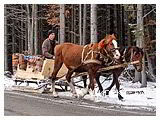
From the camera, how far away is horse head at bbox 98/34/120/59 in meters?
8.80

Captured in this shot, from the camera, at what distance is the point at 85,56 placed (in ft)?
30.4

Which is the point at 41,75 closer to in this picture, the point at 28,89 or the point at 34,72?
the point at 34,72

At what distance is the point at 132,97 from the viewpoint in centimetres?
967

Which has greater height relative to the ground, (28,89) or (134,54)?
(134,54)

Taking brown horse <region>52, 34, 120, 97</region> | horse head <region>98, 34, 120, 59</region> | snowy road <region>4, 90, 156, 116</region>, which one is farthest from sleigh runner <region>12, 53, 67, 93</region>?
horse head <region>98, 34, 120, 59</region>

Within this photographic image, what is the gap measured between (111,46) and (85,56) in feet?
2.66

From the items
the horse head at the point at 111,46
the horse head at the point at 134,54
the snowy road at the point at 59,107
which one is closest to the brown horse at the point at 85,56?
the horse head at the point at 111,46

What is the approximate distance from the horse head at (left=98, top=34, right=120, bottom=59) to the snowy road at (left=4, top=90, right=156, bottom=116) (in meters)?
1.34

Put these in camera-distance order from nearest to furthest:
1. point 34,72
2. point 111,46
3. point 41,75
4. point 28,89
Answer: point 111,46 < point 41,75 < point 28,89 < point 34,72

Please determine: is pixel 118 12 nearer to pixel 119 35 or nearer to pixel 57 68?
pixel 119 35

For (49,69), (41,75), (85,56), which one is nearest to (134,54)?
(85,56)

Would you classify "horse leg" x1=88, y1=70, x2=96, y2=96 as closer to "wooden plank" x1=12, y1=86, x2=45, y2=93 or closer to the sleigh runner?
the sleigh runner

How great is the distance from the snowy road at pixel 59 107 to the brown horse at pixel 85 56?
0.55 meters
